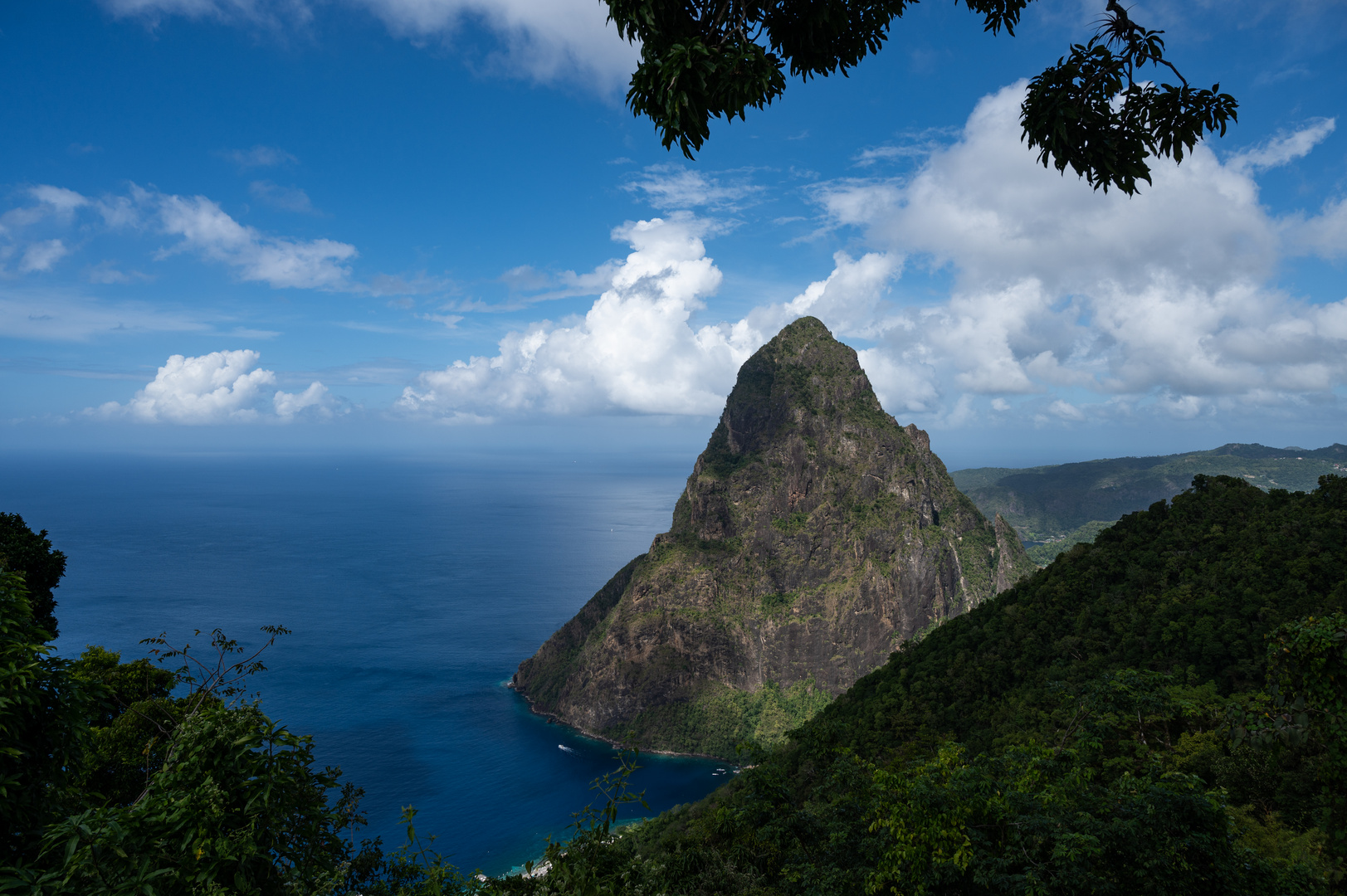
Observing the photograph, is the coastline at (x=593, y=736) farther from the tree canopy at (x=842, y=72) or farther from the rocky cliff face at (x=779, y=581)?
the tree canopy at (x=842, y=72)

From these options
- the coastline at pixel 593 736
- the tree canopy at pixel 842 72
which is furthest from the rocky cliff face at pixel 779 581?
the tree canopy at pixel 842 72

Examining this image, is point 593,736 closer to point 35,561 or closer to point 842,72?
point 35,561

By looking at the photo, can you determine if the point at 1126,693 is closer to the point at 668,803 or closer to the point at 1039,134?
the point at 1039,134

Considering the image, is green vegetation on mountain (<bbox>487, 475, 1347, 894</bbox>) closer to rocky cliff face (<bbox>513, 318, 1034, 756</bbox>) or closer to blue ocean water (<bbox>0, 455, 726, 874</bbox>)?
blue ocean water (<bbox>0, 455, 726, 874</bbox>)

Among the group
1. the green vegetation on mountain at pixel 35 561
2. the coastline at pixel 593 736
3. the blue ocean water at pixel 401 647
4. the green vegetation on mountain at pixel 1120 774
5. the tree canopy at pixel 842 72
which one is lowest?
the coastline at pixel 593 736

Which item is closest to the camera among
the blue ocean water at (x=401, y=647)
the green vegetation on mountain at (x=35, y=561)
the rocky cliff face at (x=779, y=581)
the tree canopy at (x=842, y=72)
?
the tree canopy at (x=842, y=72)

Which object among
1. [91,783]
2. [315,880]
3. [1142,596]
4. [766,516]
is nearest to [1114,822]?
[315,880]

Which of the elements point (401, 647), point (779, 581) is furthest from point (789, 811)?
point (401, 647)

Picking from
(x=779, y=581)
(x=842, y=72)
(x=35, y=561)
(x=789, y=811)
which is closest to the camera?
(x=842, y=72)
